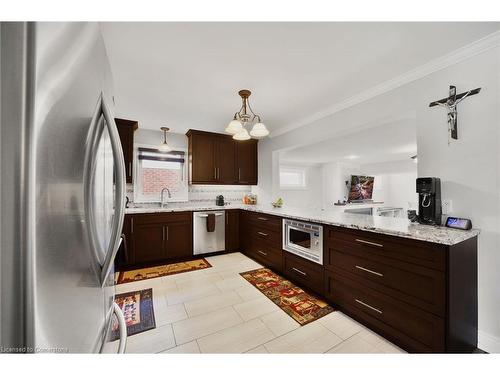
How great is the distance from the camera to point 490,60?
1550 mm

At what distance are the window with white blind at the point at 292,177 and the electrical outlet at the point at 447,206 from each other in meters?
5.50

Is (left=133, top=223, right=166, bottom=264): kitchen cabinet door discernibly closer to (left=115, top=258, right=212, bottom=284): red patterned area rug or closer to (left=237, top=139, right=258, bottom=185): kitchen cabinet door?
(left=115, top=258, right=212, bottom=284): red patterned area rug

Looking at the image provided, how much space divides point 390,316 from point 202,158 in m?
3.39

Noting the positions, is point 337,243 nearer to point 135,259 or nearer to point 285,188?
point 135,259

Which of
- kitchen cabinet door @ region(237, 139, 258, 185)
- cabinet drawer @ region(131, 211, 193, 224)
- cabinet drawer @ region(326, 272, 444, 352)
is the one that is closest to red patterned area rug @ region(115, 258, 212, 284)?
cabinet drawer @ region(131, 211, 193, 224)

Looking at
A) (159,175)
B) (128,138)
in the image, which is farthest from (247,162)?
(128,138)

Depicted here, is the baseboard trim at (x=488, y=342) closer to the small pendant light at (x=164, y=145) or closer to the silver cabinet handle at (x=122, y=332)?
the silver cabinet handle at (x=122, y=332)

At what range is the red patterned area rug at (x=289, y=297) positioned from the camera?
1912 mm

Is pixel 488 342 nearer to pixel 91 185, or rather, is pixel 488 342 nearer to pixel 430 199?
pixel 430 199

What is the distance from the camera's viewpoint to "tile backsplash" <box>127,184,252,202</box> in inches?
163

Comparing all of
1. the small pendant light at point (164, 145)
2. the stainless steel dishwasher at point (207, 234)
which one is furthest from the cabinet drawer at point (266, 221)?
the small pendant light at point (164, 145)

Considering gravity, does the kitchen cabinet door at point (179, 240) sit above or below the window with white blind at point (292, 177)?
below

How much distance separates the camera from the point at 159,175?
3.84m
